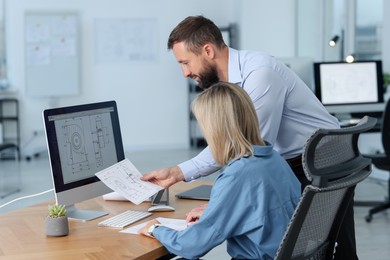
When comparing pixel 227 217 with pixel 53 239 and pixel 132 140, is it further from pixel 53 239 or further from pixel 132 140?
pixel 132 140

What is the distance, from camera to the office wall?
909 centimetres

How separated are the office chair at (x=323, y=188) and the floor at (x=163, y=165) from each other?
51.1 inches

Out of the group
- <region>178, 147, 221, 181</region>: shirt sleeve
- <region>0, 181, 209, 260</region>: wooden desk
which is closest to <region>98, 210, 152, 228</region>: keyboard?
<region>0, 181, 209, 260</region>: wooden desk

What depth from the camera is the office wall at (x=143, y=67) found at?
29.8 ft

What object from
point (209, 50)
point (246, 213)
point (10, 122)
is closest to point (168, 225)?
point (246, 213)

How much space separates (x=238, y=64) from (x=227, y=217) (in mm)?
835

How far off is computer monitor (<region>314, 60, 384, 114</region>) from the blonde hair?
11.6 ft

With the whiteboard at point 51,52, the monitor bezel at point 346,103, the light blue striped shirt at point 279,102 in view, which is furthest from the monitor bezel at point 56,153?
the whiteboard at point 51,52

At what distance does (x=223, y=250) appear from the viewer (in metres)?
4.41

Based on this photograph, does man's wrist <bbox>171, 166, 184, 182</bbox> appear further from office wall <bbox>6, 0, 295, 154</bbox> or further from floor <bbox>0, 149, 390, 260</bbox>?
office wall <bbox>6, 0, 295, 154</bbox>

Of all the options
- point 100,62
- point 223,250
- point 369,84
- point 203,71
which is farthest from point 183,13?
point 203,71

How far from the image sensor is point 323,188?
1.67 meters

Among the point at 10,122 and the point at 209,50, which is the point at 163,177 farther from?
→ the point at 10,122

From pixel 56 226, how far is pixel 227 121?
0.68 metres
